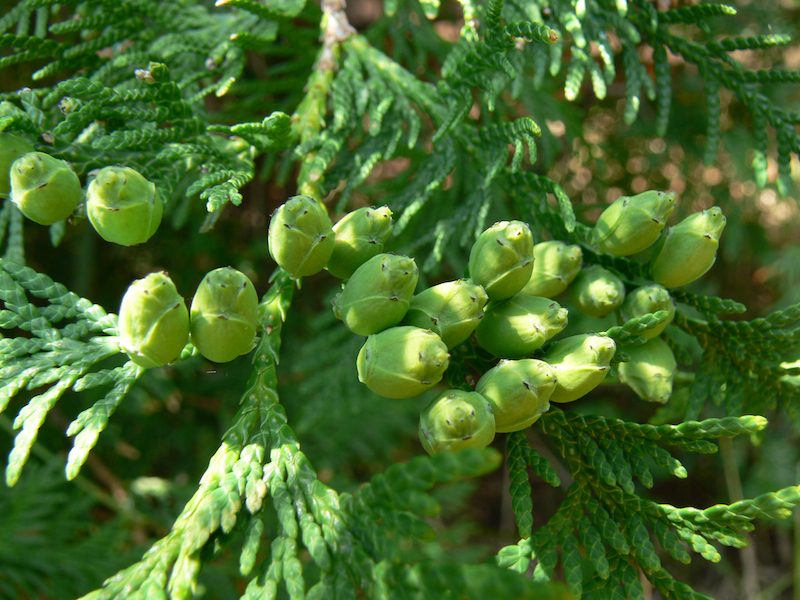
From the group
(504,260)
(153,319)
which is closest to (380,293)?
(504,260)

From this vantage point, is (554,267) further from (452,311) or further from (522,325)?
(452,311)

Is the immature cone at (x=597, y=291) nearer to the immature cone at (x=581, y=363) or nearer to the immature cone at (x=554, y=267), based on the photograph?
the immature cone at (x=554, y=267)

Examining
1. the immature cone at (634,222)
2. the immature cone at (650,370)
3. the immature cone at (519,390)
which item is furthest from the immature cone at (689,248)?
the immature cone at (519,390)

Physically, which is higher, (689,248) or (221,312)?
(689,248)

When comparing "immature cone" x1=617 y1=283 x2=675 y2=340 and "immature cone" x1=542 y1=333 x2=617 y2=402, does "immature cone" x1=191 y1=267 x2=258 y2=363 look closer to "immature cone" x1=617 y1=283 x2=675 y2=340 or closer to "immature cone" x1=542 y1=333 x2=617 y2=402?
"immature cone" x1=542 y1=333 x2=617 y2=402

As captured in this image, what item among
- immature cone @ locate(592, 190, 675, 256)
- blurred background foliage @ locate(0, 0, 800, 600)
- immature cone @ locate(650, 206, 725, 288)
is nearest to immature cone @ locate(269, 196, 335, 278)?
immature cone @ locate(592, 190, 675, 256)
